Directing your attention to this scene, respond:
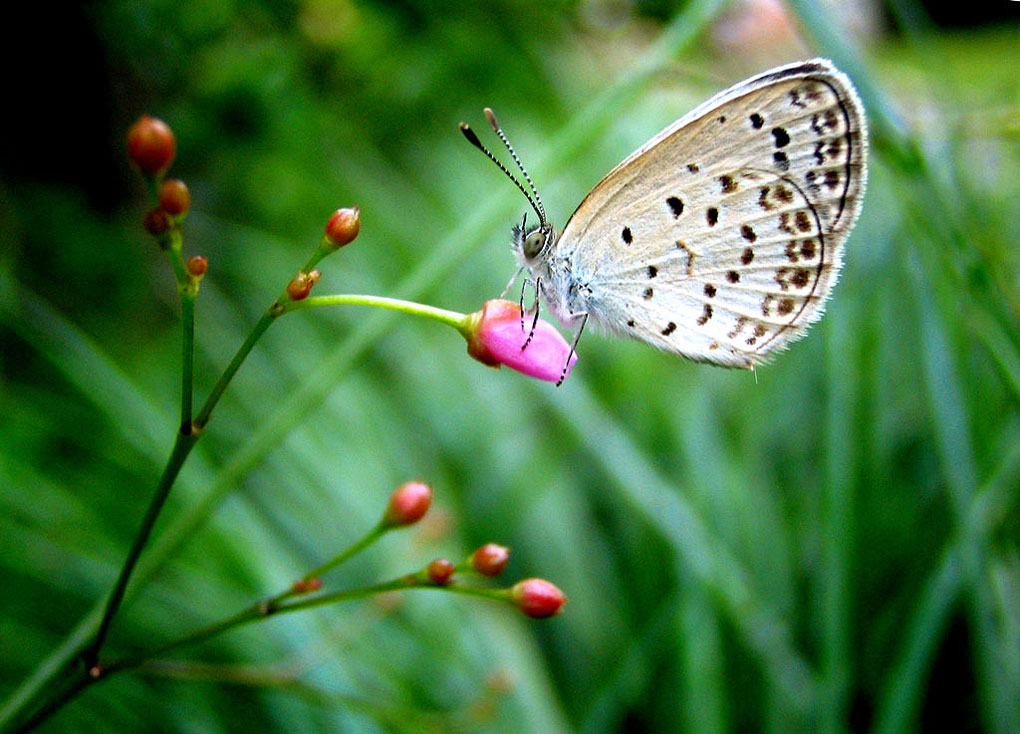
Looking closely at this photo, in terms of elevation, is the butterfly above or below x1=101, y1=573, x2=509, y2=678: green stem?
above

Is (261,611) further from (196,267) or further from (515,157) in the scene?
(515,157)

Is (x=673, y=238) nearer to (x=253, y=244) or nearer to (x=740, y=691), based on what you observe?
(x=740, y=691)

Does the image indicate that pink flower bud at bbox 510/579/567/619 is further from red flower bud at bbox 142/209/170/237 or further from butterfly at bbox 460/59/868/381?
red flower bud at bbox 142/209/170/237

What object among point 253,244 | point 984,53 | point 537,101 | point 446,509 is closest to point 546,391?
point 446,509

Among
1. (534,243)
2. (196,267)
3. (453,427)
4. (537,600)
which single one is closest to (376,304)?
(196,267)

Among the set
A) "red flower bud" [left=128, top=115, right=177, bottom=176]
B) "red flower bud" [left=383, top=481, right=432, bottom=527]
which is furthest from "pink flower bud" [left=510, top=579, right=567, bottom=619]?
"red flower bud" [left=128, top=115, right=177, bottom=176]

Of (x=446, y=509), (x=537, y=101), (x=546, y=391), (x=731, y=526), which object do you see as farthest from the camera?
(x=537, y=101)

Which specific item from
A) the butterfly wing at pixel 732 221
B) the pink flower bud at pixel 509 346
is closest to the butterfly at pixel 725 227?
the butterfly wing at pixel 732 221
